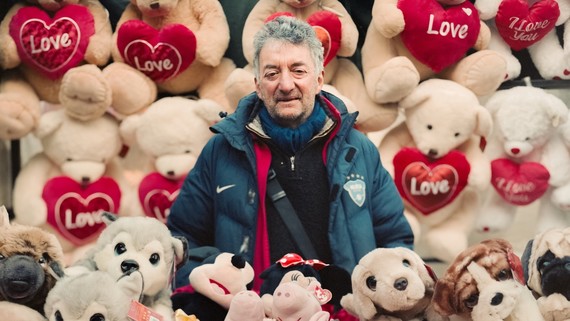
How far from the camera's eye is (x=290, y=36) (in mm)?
2127

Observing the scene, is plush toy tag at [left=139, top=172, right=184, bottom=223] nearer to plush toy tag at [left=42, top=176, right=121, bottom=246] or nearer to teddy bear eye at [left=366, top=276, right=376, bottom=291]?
plush toy tag at [left=42, top=176, right=121, bottom=246]

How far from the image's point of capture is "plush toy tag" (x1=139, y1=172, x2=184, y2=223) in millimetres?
2961

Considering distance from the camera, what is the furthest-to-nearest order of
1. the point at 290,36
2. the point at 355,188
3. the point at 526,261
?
the point at 355,188
the point at 290,36
the point at 526,261

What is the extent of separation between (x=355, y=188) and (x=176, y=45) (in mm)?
915

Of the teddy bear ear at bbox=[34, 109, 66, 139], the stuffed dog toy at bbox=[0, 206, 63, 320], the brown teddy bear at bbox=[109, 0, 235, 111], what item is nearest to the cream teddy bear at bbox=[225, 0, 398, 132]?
the brown teddy bear at bbox=[109, 0, 235, 111]

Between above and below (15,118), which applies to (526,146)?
below

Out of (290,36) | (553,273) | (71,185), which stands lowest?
(71,185)

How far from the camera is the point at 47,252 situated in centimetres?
176

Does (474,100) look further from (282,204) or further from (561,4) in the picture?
(282,204)

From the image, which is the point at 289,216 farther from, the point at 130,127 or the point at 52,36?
the point at 52,36

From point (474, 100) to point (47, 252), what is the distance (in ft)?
5.25

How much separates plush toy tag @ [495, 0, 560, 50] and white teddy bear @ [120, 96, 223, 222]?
2.99ft

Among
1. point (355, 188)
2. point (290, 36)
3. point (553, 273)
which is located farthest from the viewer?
point (355, 188)

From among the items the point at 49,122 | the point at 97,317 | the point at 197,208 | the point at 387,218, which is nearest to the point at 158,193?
the point at 49,122
